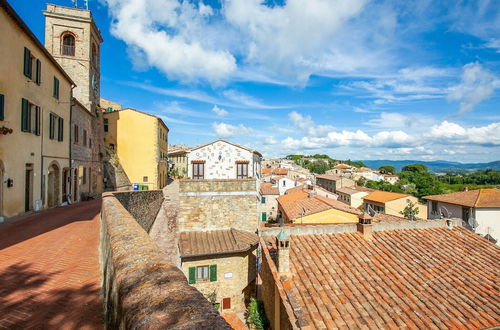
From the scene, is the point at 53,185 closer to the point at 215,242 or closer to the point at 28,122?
the point at 28,122

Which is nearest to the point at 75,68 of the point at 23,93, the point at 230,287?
the point at 23,93

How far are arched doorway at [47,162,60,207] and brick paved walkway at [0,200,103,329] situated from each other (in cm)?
839

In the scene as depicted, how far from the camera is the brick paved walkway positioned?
10.2 feet

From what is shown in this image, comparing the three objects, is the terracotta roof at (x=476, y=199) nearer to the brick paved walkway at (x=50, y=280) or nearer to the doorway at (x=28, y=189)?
the brick paved walkway at (x=50, y=280)

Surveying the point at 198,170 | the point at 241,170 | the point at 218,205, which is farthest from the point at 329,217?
the point at 198,170

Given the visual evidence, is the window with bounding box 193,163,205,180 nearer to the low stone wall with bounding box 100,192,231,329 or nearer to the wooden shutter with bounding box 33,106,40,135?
the wooden shutter with bounding box 33,106,40,135

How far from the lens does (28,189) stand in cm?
1221

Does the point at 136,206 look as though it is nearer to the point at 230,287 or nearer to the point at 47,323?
the point at 230,287

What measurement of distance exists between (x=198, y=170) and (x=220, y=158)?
198 centimetres

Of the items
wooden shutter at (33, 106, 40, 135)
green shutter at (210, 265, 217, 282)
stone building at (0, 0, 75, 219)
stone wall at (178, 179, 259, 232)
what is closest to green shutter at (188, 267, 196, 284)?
green shutter at (210, 265, 217, 282)

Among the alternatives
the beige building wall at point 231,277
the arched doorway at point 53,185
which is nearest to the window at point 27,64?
the arched doorway at point 53,185

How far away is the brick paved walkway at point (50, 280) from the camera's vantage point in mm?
3121

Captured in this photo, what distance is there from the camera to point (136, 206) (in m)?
14.4

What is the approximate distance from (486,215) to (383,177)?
83.8m
